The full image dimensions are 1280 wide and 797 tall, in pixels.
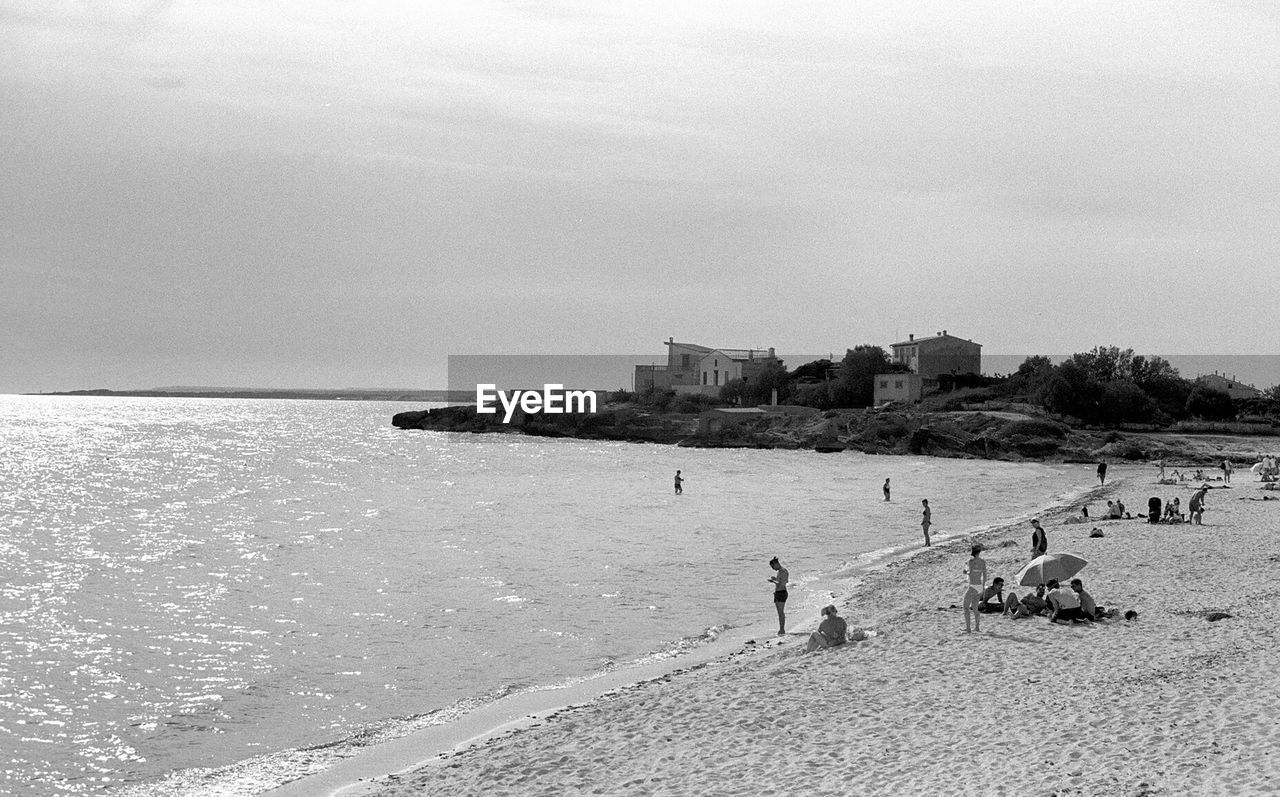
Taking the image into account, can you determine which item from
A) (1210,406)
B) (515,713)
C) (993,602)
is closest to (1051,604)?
(993,602)

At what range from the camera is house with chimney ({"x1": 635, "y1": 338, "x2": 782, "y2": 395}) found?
117438 millimetres

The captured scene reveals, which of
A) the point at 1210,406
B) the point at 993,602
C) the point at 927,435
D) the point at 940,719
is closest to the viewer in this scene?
the point at 940,719

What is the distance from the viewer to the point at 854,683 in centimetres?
1344

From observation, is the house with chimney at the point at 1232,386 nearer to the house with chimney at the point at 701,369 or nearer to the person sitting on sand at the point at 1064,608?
the house with chimney at the point at 701,369

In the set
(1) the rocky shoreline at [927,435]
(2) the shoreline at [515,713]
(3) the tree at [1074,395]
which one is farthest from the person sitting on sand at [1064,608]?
(3) the tree at [1074,395]

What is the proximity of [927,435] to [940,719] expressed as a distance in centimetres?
6899

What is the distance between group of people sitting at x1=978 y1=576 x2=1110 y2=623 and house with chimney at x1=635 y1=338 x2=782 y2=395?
98.6m

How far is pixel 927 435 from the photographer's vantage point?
3073 inches

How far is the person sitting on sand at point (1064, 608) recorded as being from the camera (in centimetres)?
1596

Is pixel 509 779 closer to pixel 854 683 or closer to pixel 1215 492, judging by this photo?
pixel 854 683

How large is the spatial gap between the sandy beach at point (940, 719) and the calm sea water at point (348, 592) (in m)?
2.49

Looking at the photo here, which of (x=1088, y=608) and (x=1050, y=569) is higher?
(x=1050, y=569)

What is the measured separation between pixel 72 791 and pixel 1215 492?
42004 millimetres

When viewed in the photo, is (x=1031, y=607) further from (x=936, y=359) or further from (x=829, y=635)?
(x=936, y=359)
